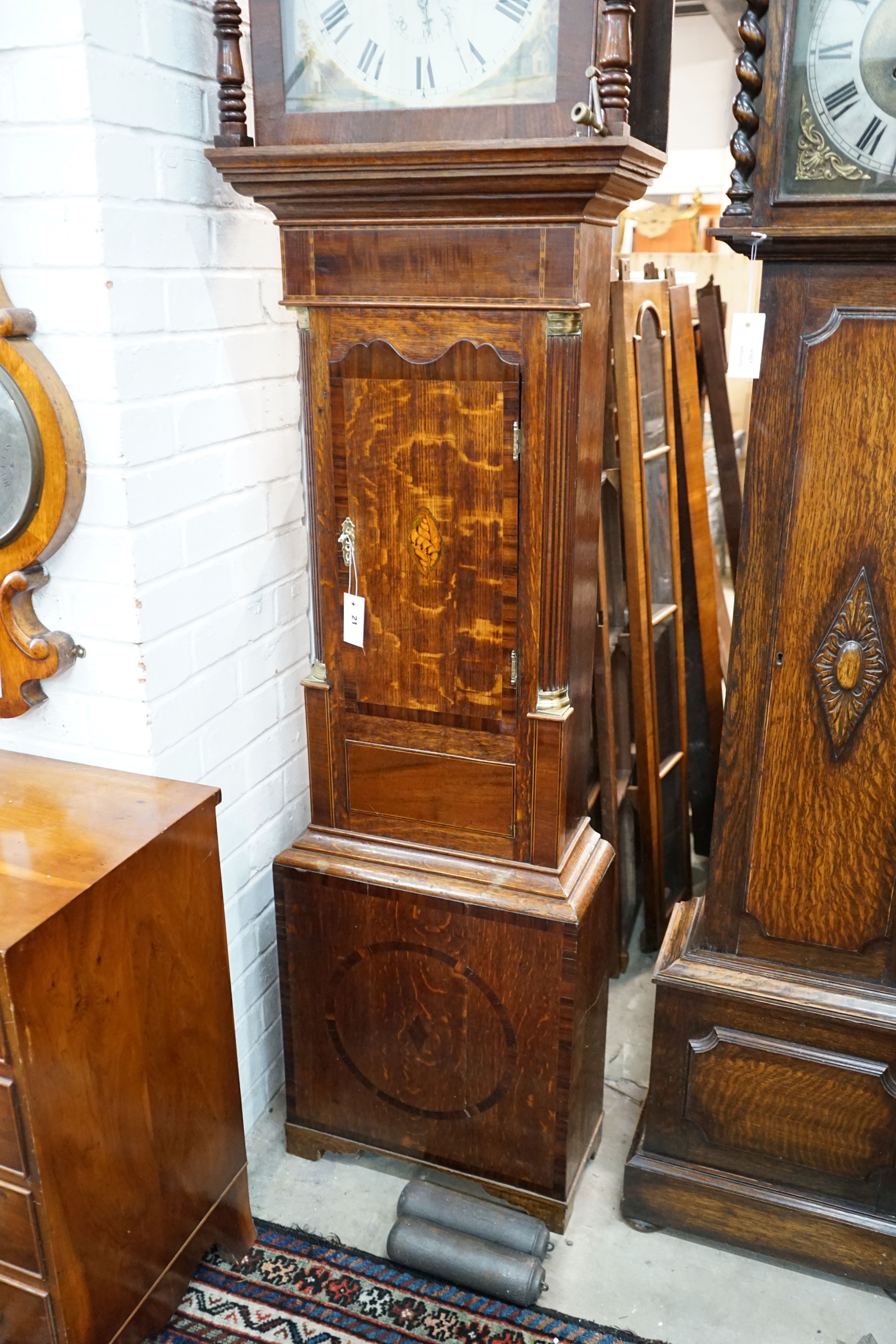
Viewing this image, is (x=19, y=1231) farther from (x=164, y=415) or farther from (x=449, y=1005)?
(x=164, y=415)

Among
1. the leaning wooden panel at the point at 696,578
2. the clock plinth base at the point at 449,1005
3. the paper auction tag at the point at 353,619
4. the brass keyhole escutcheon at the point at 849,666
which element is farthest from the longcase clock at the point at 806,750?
the leaning wooden panel at the point at 696,578

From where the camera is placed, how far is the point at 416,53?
1394 mm

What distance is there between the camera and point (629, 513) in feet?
7.63

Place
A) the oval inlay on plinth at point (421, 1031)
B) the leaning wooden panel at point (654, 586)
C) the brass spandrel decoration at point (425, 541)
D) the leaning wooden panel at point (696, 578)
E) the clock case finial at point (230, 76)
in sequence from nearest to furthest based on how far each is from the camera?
1. the clock case finial at point (230, 76)
2. the brass spandrel decoration at point (425, 541)
3. the oval inlay on plinth at point (421, 1031)
4. the leaning wooden panel at point (654, 586)
5. the leaning wooden panel at point (696, 578)

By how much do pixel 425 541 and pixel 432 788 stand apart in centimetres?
42

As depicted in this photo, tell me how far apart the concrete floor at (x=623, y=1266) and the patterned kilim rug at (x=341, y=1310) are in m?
0.04

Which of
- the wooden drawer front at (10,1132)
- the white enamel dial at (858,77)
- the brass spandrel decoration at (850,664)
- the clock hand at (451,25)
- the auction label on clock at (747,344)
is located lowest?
the wooden drawer front at (10,1132)

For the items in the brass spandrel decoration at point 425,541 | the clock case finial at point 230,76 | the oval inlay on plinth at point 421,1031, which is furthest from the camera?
the oval inlay on plinth at point 421,1031

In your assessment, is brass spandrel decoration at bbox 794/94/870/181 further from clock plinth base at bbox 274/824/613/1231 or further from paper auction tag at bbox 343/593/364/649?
clock plinth base at bbox 274/824/613/1231

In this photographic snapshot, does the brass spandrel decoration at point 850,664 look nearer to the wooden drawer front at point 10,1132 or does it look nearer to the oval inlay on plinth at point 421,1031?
the oval inlay on plinth at point 421,1031

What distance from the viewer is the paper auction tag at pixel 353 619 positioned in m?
1.69

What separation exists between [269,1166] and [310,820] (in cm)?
66

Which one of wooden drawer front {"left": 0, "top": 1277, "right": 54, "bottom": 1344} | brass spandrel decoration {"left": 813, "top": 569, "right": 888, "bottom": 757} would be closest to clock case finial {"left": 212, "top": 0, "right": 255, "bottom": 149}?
brass spandrel decoration {"left": 813, "top": 569, "right": 888, "bottom": 757}

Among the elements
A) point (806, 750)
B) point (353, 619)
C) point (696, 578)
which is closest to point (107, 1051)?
point (353, 619)
